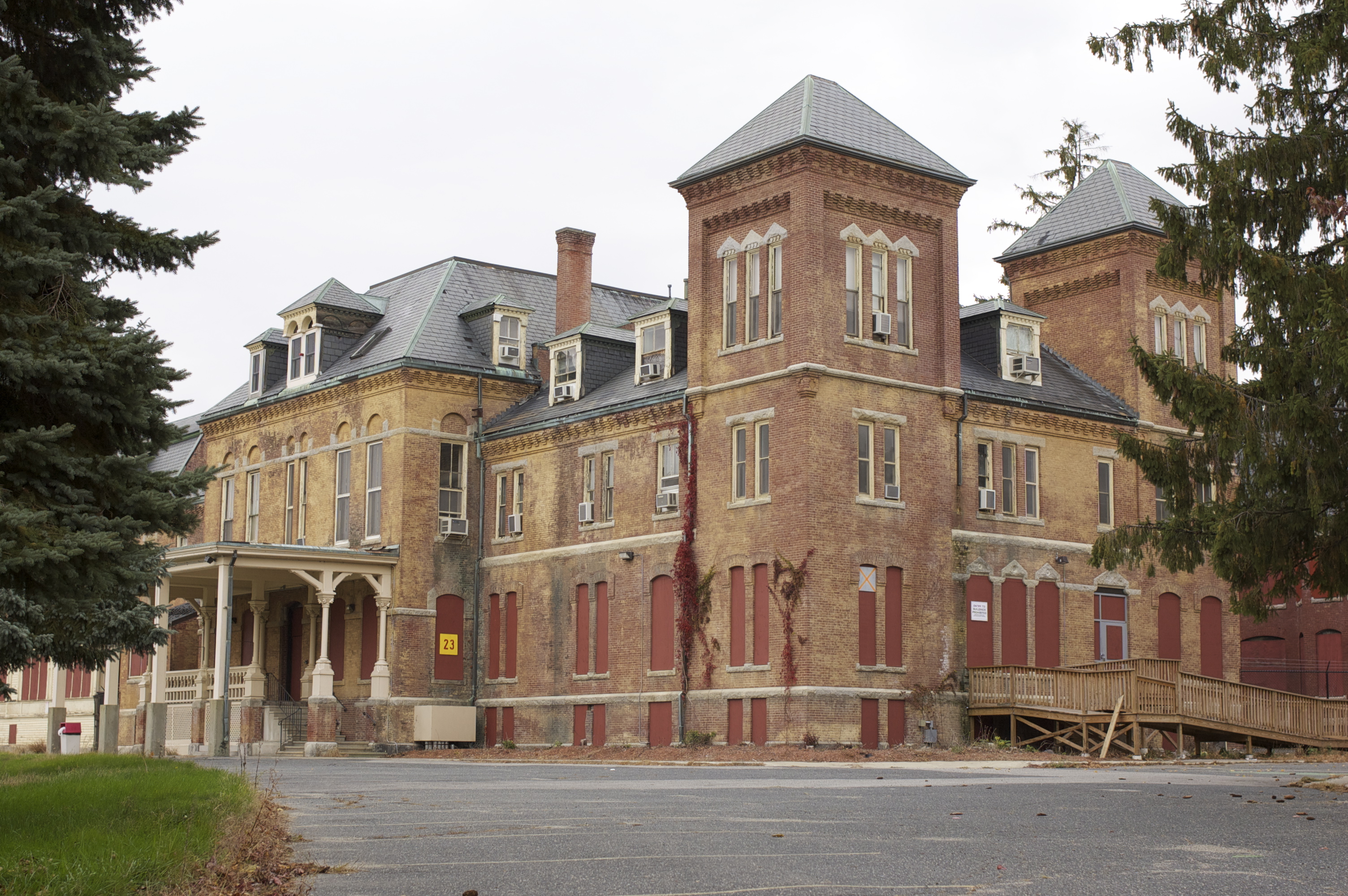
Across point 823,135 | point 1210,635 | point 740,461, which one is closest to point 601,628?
point 740,461

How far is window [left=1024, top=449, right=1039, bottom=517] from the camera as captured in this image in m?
38.4

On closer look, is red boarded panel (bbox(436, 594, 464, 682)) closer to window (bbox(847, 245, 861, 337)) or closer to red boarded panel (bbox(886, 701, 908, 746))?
red boarded panel (bbox(886, 701, 908, 746))

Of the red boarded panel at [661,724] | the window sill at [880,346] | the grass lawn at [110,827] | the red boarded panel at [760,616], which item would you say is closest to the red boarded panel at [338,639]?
the red boarded panel at [661,724]

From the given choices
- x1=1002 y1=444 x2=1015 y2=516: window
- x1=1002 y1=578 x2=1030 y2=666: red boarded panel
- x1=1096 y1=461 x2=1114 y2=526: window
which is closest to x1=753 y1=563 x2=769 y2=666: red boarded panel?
x1=1002 y1=578 x2=1030 y2=666: red boarded panel

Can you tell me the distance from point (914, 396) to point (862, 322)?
7.07 feet

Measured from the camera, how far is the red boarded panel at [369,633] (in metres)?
41.6

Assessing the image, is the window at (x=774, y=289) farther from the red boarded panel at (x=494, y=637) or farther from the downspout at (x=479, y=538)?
the red boarded panel at (x=494, y=637)

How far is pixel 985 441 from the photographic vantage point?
124 feet

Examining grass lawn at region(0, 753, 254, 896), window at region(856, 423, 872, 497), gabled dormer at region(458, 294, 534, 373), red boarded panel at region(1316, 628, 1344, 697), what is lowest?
grass lawn at region(0, 753, 254, 896)

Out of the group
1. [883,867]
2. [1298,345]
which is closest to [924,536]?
[1298,345]

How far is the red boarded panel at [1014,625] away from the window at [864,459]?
4.74 m

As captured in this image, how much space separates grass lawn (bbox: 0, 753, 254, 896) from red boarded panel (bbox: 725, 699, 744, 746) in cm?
1695

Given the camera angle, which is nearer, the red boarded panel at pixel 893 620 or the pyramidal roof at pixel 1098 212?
the red boarded panel at pixel 893 620

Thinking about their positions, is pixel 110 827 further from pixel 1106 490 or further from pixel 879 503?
pixel 1106 490
